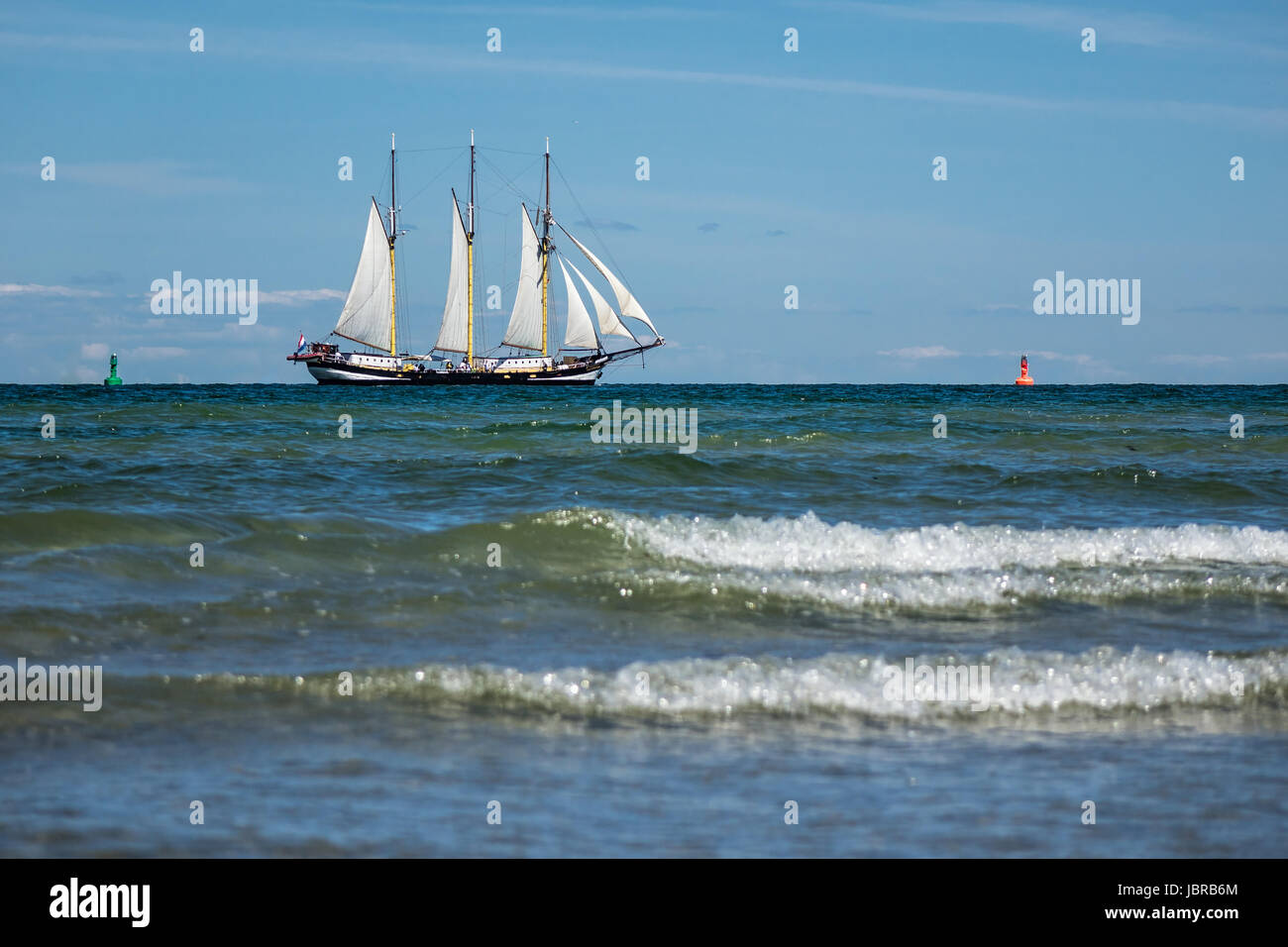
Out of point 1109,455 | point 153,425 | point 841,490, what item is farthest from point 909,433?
point 153,425

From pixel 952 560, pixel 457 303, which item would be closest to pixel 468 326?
pixel 457 303

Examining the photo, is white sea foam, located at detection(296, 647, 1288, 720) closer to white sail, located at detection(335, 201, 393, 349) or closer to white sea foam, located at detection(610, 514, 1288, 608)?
white sea foam, located at detection(610, 514, 1288, 608)

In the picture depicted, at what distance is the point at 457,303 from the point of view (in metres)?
97.0

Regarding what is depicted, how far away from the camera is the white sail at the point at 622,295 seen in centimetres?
8988

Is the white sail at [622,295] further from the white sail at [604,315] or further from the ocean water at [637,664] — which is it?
the ocean water at [637,664]

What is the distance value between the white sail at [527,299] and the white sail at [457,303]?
4.22 m

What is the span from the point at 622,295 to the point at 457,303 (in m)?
14.6

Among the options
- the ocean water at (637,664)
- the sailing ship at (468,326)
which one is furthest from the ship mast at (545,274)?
the ocean water at (637,664)

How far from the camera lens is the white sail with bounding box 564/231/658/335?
8988cm

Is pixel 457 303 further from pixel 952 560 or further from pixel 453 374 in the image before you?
pixel 952 560

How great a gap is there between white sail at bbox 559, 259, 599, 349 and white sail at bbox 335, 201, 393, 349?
47.2 feet

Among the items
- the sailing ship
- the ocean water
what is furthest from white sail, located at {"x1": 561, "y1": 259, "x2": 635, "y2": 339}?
the ocean water

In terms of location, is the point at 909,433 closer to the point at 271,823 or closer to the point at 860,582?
the point at 860,582
